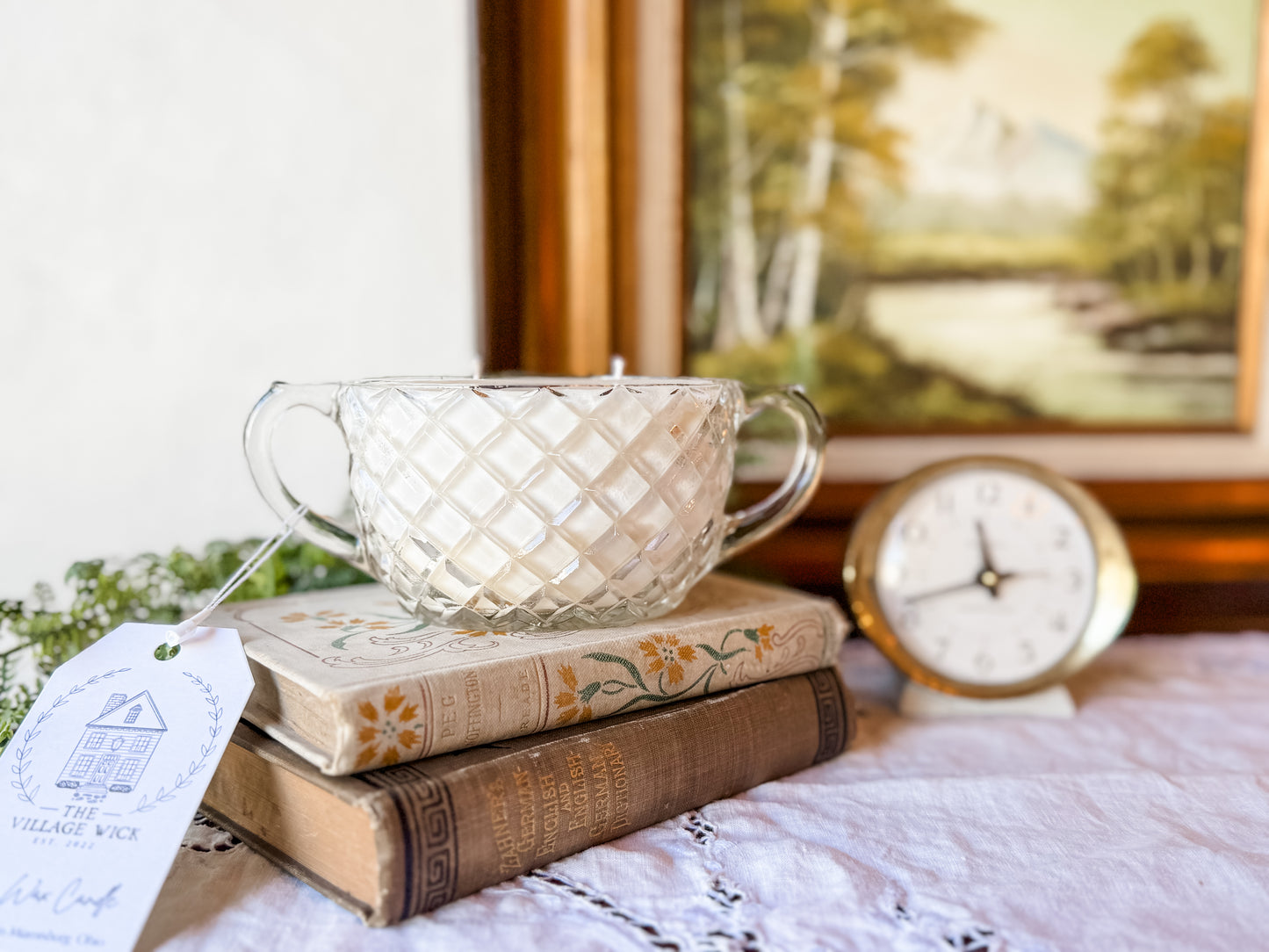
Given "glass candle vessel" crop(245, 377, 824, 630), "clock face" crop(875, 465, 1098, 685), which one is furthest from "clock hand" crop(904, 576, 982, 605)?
"glass candle vessel" crop(245, 377, 824, 630)

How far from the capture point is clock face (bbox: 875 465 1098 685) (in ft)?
2.21

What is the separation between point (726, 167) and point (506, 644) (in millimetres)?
568

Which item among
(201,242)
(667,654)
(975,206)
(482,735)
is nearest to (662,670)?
(667,654)

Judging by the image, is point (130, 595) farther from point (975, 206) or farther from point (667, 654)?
point (975, 206)

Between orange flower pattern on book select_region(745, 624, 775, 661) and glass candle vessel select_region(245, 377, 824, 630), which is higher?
glass candle vessel select_region(245, 377, 824, 630)

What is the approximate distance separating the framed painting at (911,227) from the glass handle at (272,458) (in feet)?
1.05

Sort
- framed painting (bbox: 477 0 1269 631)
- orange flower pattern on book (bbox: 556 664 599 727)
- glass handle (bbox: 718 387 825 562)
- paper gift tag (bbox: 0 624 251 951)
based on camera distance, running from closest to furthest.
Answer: paper gift tag (bbox: 0 624 251 951) < orange flower pattern on book (bbox: 556 664 599 727) < glass handle (bbox: 718 387 825 562) < framed painting (bbox: 477 0 1269 631)

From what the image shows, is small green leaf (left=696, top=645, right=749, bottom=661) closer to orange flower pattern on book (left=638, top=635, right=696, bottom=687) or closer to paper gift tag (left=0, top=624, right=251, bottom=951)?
orange flower pattern on book (left=638, top=635, right=696, bottom=687)

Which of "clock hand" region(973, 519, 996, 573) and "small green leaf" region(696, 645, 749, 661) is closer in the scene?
"small green leaf" region(696, 645, 749, 661)

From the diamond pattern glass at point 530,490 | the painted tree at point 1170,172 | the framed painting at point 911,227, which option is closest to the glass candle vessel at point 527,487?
the diamond pattern glass at point 530,490

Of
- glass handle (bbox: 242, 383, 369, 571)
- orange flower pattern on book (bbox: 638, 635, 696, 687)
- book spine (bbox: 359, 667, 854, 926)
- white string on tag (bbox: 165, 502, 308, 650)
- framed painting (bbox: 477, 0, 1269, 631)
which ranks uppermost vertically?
framed painting (bbox: 477, 0, 1269, 631)

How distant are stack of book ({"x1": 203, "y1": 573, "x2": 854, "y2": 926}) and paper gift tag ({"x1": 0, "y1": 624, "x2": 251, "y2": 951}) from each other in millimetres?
31

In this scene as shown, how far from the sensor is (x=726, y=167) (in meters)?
0.90

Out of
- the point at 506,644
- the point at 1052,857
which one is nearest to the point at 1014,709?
the point at 1052,857
